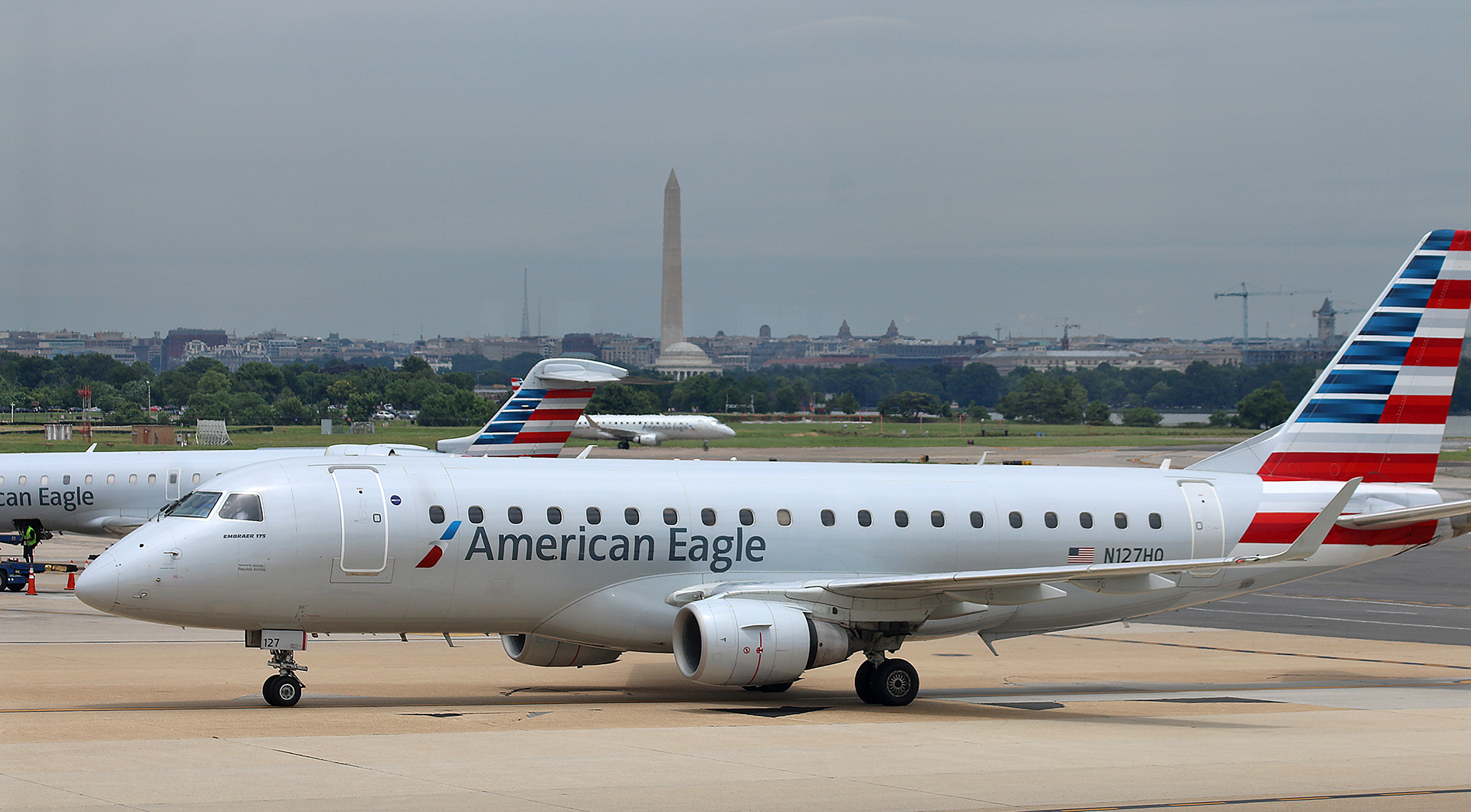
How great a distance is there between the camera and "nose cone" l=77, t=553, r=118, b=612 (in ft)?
71.2

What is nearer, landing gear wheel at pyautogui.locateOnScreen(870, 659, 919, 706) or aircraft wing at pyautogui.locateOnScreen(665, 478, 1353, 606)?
aircraft wing at pyautogui.locateOnScreen(665, 478, 1353, 606)

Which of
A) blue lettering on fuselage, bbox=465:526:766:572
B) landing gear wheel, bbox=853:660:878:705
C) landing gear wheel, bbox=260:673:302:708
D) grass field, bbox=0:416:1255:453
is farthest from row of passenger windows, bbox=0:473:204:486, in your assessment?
grass field, bbox=0:416:1255:453

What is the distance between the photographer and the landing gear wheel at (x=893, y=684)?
24.6 metres

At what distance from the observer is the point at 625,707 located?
2334 centimetres

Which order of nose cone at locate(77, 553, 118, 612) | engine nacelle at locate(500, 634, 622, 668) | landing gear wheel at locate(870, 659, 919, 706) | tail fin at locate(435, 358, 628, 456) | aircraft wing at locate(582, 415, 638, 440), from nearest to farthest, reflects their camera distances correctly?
nose cone at locate(77, 553, 118, 612) < landing gear wheel at locate(870, 659, 919, 706) < engine nacelle at locate(500, 634, 622, 668) < tail fin at locate(435, 358, 628, 456) < aircraft wing at locate(582, 415, 638, 440)

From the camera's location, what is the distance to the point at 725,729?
2066 centimetres

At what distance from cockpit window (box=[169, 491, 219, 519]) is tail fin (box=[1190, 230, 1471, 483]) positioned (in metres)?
18.4

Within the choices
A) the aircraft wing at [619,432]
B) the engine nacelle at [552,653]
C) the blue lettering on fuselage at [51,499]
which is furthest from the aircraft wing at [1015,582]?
the aircraft wing at [619,432]

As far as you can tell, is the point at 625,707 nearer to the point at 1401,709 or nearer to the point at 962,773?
the point at 962,773

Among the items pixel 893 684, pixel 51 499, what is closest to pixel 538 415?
pixel 51 499

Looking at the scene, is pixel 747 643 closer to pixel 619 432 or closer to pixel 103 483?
pixel 103 483

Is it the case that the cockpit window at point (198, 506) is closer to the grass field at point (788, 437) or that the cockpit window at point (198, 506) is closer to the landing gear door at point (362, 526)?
the landing gear door at point (362, 526)

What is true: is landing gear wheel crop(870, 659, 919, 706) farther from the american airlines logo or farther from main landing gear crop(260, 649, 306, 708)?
main landing gear crop(260, 649, 306, 708)

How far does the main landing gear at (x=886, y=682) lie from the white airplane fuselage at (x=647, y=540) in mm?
849
